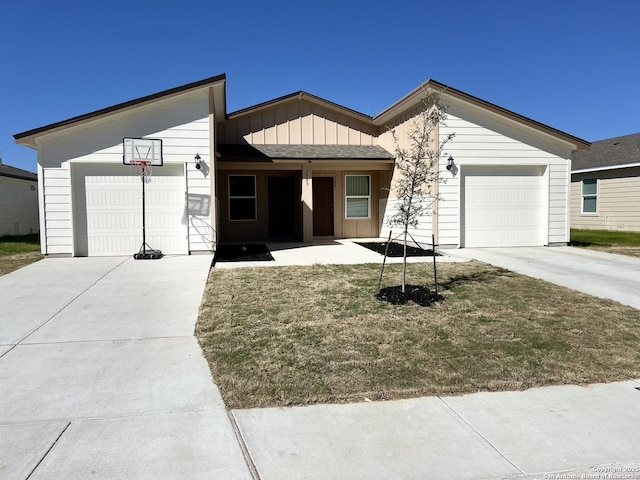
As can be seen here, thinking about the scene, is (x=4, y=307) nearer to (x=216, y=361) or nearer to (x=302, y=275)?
(x=216, y=361)

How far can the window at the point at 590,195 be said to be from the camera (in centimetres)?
2061

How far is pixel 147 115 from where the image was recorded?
11328mm

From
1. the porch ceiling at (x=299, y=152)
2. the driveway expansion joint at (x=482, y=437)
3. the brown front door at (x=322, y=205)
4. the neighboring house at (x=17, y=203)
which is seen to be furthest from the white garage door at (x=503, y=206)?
the neighboring house at (x=17, y=203)

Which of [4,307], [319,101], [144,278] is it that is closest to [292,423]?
[4,307]

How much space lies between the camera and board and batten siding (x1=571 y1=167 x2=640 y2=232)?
18594mm

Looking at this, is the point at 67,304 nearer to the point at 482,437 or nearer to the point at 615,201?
the point at 482,437

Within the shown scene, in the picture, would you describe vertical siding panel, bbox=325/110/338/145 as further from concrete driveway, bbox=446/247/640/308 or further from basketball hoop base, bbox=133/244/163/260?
basketball hoop base, bbox=133/244/163/260

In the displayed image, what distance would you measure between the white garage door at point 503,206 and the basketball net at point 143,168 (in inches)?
333

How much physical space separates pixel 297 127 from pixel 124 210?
22.1ft

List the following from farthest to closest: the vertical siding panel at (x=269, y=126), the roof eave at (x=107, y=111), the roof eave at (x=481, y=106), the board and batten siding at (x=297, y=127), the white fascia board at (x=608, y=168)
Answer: the white fascia board at (x=608, y=168), the vertical siding panel at (x=269, y=126), the board and batten siding at (x=297, y=127), the roof eave at (x=481, y=106), the roof eave at (x=107, y=111)

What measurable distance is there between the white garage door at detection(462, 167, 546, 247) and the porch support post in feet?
15.7

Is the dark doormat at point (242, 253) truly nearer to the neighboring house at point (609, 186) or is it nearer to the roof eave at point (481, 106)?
the roof eave at point (481, 106)

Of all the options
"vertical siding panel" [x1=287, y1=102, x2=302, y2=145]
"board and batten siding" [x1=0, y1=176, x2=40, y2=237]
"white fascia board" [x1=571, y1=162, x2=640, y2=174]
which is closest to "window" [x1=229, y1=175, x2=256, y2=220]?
"vertical siding panel" [x1=287, y1=102, x2=302, y2=145]

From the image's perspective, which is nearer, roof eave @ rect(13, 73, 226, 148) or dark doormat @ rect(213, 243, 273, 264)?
roof eave @ rect(13, 73, 226, 148)
